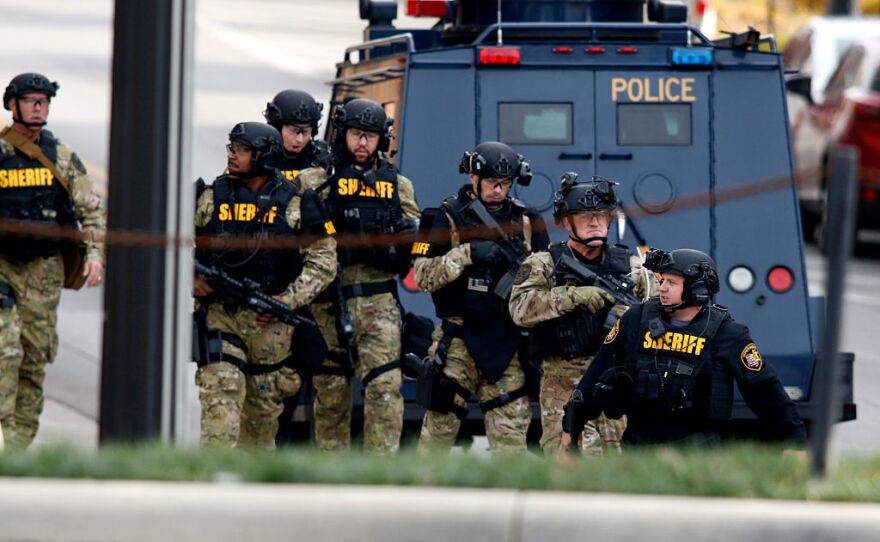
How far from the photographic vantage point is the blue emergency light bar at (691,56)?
9.90 m

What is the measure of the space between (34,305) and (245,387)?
1.28m

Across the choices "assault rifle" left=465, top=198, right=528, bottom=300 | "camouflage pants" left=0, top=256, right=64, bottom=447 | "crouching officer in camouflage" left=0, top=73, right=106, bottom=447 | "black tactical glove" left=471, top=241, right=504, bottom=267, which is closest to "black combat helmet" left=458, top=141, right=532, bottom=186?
"assault rifle" left=465, top=198, right=528, bottom=300

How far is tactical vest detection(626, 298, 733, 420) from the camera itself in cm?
762

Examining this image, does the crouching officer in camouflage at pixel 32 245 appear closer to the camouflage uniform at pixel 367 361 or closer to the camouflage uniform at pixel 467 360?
the camouflage uniform at pixel 367 361

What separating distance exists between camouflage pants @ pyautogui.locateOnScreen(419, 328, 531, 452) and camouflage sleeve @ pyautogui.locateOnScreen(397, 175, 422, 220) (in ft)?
2.63

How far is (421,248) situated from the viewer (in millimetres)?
9062

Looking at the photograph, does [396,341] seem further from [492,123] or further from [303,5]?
[303,5]

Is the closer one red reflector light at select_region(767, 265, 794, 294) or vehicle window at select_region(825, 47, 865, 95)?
red reflector light at select_region(767, 265, 794, 294)

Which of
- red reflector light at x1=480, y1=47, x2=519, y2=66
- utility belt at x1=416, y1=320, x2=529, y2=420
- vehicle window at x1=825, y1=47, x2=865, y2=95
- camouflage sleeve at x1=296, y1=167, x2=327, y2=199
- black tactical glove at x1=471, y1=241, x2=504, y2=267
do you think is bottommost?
utility belt at x1=416, y1=320, x2=529, y2=420

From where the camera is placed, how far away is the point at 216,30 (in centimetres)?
3631

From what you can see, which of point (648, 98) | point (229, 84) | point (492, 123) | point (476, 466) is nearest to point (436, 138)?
point (492, 123)

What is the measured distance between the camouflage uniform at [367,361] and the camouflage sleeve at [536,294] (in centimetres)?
99

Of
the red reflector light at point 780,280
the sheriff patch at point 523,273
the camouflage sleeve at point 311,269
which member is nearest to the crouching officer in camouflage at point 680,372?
the sheriff patch at point 523,273

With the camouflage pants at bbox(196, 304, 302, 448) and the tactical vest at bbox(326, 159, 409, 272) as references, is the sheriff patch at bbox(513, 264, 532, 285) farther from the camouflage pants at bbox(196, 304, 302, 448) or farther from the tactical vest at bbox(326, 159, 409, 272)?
the camouflage pants at bbox(196, 304, 302, 448)
